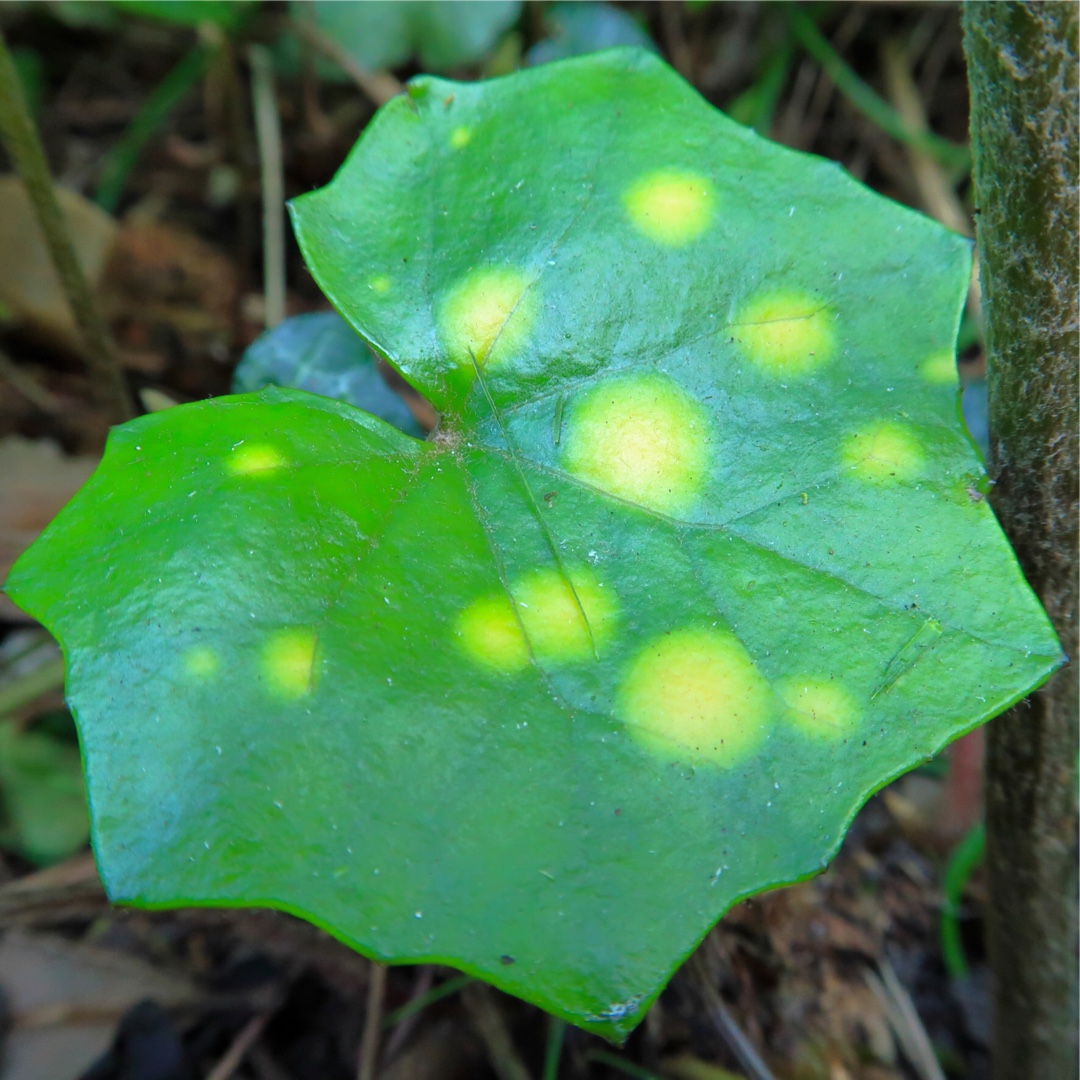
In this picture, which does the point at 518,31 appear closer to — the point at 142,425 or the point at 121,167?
the point at 121,167

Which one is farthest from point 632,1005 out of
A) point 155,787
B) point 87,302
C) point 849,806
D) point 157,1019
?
point 87,302

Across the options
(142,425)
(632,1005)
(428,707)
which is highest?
(142,425)

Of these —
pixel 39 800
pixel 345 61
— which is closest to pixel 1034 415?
pixel 39 800

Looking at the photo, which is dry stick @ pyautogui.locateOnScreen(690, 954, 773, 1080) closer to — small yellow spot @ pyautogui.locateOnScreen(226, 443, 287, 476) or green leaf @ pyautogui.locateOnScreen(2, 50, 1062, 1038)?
green leaf @ pyautogui.locateOnScreen(2, 50, 1062, 1038)

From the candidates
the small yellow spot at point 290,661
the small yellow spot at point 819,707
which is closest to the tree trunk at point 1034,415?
the small yellow spot at point 819,707

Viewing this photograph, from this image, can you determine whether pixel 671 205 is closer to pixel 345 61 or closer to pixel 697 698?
pixel 697 698

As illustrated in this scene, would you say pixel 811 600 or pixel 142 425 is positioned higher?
pixel 142 425

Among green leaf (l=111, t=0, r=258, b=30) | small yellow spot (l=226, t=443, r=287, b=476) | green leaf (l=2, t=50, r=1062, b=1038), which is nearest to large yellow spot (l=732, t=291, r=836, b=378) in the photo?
green leaf (l=2, t=50, r=1062, b=1038)

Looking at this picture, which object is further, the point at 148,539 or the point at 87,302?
the point at 87,302
